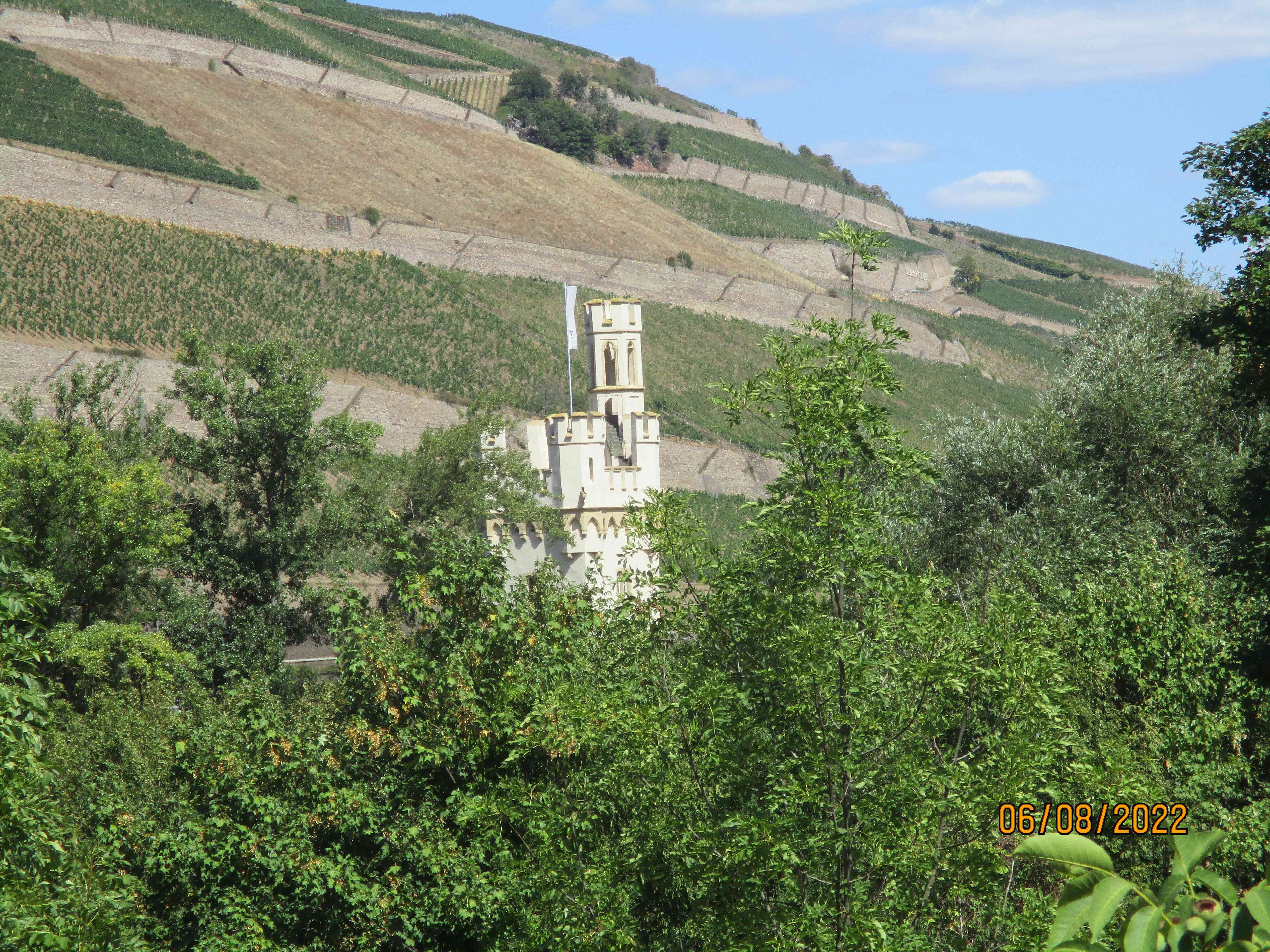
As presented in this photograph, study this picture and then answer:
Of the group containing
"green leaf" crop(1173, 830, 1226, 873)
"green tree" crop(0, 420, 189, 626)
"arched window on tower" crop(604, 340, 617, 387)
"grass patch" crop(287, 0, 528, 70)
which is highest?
"grass patch" crop(287, 0, 528, 70)

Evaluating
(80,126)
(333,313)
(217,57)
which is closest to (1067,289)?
(217,57)

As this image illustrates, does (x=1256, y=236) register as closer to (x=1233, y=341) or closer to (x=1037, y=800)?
(x=1233, y=341)

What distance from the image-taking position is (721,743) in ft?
33.2

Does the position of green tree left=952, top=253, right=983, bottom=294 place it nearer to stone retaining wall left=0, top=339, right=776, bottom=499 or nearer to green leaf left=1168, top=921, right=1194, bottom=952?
stone retaining wall left=0, top=339, right=776, bottom=499

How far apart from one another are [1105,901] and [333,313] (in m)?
72.9

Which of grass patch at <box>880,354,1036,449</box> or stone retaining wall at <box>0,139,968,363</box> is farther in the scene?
grass patch at <box>880,354,1036,449</box>

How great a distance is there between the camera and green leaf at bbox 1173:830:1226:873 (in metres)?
4.23

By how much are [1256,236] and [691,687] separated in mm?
10874

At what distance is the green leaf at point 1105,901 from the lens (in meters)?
4.11

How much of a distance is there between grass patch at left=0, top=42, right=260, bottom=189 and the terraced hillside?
26.4 ft

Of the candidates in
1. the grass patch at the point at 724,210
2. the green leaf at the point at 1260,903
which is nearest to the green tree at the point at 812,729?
the green leaf at the point at 1260,903

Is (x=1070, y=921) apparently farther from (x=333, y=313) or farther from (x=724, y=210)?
(x=724, y=210)

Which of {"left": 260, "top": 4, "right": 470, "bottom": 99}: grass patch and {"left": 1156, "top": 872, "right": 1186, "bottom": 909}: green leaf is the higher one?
{"left": 260, "top": 4, "right": 470, "bottom": 99}: grass patch

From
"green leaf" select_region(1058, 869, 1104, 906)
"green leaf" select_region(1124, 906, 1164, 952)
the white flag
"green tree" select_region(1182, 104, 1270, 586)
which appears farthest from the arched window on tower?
"green leaf" select_region(1124, 906, 1164, 952)
